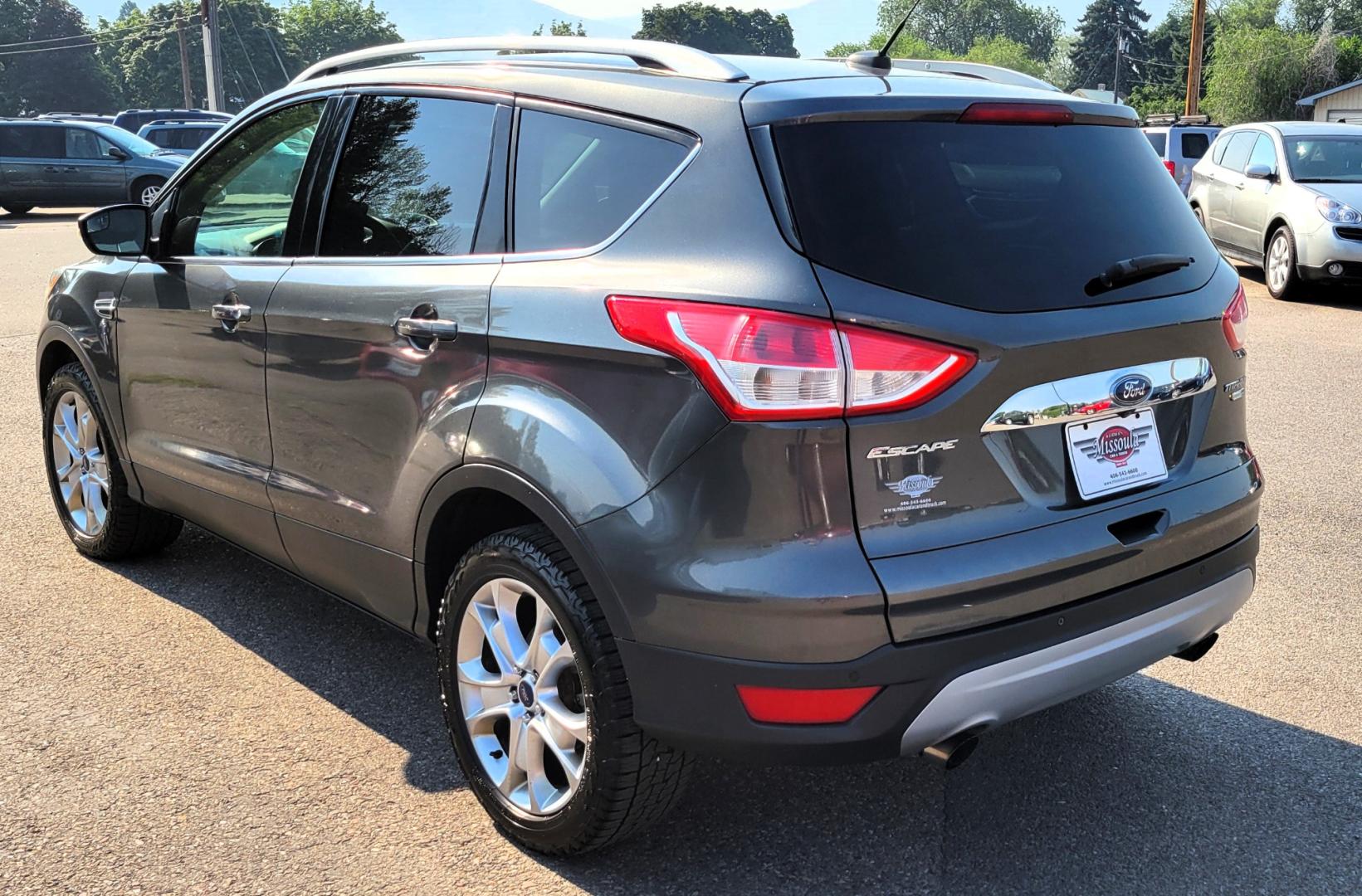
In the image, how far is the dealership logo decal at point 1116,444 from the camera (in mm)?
2707

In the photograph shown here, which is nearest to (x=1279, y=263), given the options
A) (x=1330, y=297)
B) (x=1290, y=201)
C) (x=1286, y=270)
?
(x=1286, y=270)

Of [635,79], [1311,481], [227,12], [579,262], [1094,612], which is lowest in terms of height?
[1311,481]

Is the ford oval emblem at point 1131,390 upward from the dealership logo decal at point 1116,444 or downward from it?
upward

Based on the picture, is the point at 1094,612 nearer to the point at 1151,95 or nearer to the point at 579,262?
the point at 579,262

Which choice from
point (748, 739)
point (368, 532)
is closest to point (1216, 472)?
point (748, 739)

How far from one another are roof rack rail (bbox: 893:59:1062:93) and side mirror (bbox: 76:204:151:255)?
2.54 m

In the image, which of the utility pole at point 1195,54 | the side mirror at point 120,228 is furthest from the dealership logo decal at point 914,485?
the utility pole at point 1195,54

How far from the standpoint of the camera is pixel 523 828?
299cm

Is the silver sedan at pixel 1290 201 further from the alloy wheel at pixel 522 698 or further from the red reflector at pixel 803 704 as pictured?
the red reflector at pixel 803 704

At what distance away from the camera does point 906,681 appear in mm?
2475

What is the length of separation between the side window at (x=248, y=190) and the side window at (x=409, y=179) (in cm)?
28

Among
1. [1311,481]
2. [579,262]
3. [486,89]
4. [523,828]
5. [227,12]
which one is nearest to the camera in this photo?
[579,262]

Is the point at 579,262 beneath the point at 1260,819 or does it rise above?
above

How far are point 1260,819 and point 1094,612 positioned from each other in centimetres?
89
